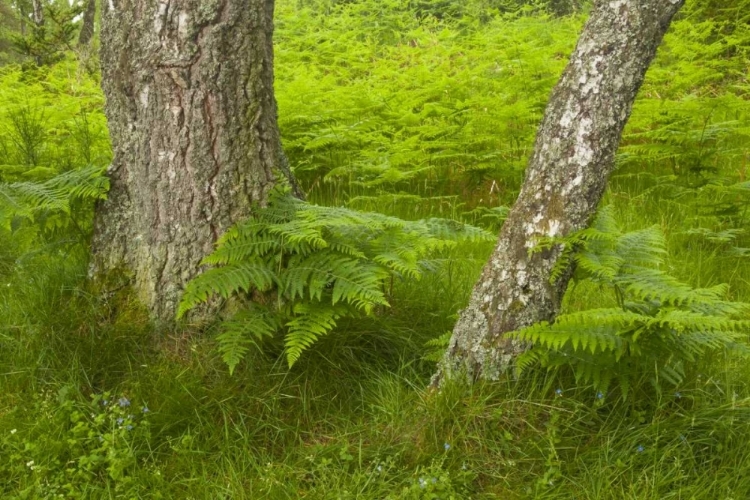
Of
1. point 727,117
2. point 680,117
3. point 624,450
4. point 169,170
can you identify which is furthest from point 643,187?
point 169,170

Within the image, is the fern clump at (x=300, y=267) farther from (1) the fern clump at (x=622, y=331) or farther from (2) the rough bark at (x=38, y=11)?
(2) the rough bark at (x=38, y=11)

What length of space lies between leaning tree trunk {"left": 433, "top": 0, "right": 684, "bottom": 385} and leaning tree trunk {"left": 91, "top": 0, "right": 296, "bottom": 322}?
1339 millimetres

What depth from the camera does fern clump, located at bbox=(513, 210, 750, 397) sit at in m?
2.44

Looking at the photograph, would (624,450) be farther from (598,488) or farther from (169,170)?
(169,170)

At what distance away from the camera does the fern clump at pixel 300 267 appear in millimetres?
2752

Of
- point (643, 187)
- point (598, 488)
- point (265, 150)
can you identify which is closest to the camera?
point (598, 488)

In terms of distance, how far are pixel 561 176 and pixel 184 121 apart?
1.86 m

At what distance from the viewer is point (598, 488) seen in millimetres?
2355

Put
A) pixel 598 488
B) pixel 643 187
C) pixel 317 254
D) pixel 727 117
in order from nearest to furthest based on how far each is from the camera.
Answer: pixel 598 488 → pixel 317 254 → pixel 643 187 → pixel 727 117

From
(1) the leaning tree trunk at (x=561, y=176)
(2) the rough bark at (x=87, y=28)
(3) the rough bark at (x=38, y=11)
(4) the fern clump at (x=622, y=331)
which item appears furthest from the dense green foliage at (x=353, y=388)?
(3) the rough bark at (x=38, y=11)

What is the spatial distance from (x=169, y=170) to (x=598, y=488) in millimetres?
2470

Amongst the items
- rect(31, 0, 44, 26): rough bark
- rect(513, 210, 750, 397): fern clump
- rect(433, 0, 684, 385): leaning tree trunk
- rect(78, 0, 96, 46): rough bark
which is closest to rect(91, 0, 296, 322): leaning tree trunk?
rect(433, 0, 684, 385): leaning tree trunk

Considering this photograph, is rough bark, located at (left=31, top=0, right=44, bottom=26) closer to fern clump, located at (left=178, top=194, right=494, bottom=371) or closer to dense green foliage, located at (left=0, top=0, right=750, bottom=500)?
dense green foliage, located at (left=0, top=0, right=750, bottom=500)

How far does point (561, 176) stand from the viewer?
103 inches
